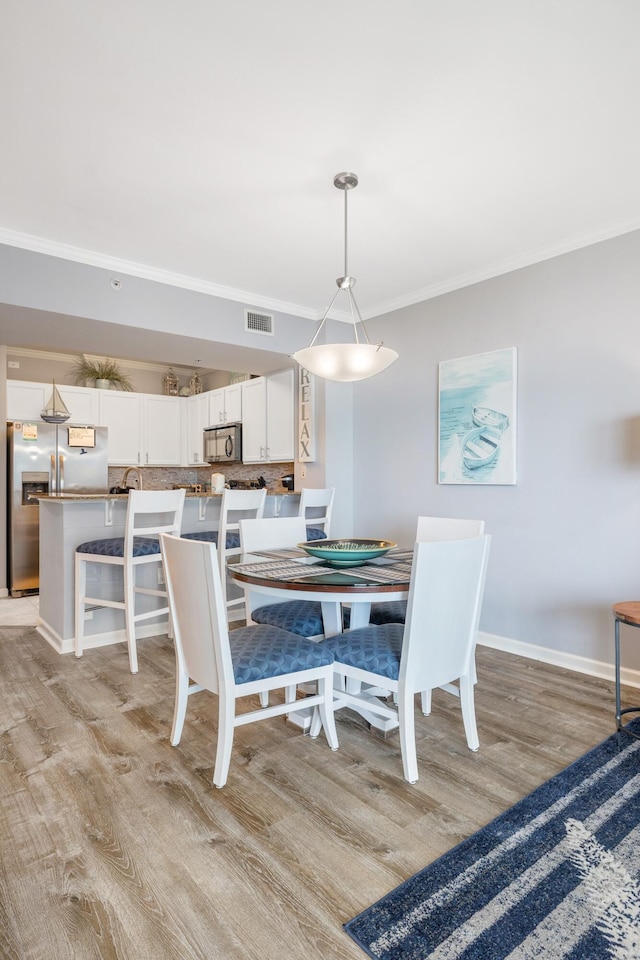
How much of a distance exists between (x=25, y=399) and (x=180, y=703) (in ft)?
14.9

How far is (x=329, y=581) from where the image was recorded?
2062 mm

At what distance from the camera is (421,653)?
2.01 meters

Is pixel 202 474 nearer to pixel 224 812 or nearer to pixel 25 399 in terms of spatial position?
pixel 25 399

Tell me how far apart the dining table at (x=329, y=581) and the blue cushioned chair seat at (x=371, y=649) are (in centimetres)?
15

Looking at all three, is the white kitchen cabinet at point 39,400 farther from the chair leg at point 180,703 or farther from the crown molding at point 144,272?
the chair leg at point 180,703

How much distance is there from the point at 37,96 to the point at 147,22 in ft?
1.99

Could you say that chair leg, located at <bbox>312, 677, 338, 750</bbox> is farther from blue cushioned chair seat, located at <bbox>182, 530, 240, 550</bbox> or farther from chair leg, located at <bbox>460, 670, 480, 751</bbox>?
blue cushioned chair seat, located at <bbox>182, 530, 240, 550</bbox>

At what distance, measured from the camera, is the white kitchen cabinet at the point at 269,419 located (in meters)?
5.00

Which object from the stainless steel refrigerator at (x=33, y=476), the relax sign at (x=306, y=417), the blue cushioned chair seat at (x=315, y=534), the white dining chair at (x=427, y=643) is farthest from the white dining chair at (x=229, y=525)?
the stainless steel refrigerator at (x=33, y=476)

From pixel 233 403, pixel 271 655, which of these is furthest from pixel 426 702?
pixel 233 403

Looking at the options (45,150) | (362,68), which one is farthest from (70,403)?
(362,68)

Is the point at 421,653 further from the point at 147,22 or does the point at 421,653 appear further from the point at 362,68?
the point at 147,22

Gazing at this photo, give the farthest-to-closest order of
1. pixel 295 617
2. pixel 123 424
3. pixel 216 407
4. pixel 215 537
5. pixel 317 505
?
pixel 123 424 < pixel 216 407 < pixel 317 505 < pixel 215 537 < pixel 295 617

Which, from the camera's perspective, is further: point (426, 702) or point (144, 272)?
point (144, 272)
